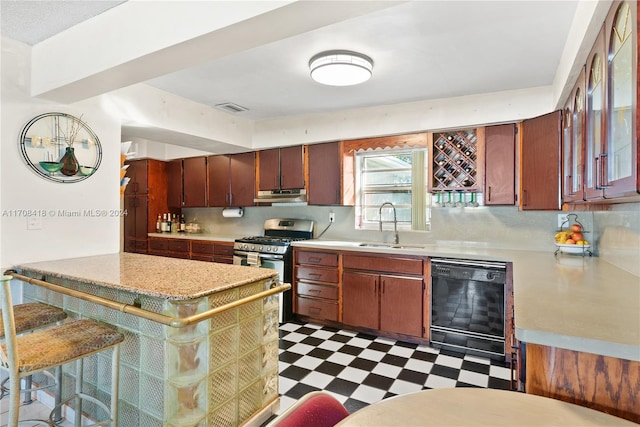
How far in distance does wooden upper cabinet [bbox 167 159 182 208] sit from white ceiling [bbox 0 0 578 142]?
219cm

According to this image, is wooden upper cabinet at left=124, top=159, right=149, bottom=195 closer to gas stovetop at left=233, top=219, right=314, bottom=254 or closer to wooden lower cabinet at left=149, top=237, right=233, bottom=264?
wooden lower cabinet at left=149, top=237, right=233, bottom=264

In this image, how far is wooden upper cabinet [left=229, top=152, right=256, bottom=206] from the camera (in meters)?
4.54

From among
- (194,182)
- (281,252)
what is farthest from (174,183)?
(281,252)

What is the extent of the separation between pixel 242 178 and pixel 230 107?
114cm

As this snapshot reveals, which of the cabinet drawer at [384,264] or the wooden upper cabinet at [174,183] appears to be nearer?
the cabinet drawer at [384,264]

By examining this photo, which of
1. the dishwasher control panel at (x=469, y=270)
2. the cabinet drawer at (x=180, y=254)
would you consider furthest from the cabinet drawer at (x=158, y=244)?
the dishwasher control panel at (x=469, y=270)

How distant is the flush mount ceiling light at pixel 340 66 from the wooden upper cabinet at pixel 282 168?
1.66 m

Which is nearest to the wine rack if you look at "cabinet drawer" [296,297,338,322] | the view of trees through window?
the view of trees through window

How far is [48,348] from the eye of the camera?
153 centimetres

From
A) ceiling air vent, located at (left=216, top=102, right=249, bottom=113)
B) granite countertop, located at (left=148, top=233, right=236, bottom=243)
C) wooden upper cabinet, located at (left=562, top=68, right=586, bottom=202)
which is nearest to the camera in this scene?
wooden upper cabinet, located at (left=562, top=68, right=586, bottom=202)

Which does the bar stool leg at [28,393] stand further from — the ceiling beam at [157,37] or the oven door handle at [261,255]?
the oven door handle at [261,255]

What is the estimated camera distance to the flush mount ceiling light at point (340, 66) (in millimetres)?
2377

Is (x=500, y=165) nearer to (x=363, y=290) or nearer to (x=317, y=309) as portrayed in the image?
(x=363, y=290)

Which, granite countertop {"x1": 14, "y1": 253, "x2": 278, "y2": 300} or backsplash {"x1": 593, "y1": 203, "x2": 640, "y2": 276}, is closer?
granite countertop {"x1": 14, "y1": 253, "x2": 278, "y2": 300}
